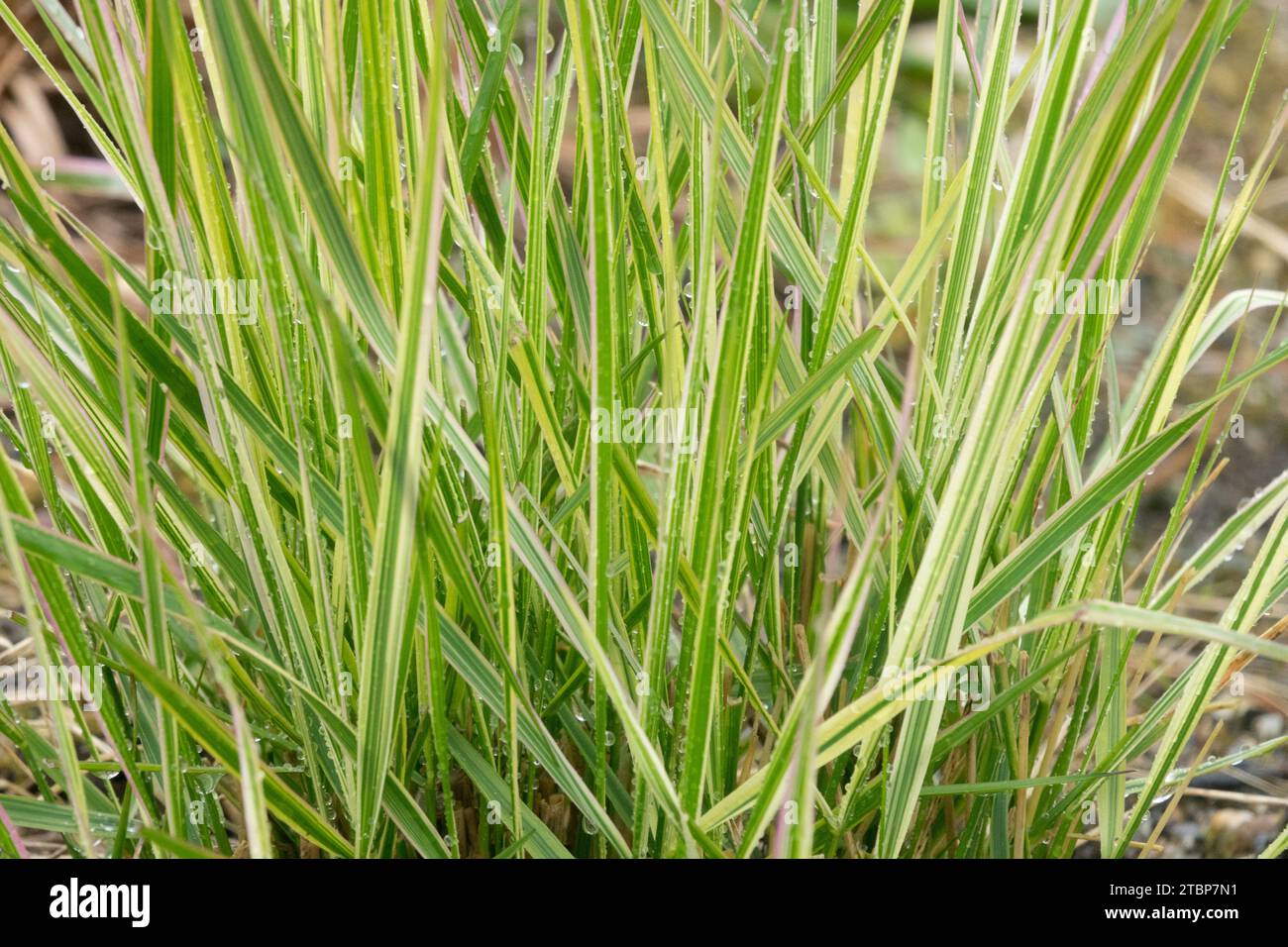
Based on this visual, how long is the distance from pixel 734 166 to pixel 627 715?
30 centimetres

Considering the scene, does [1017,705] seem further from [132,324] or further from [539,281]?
[132,324]

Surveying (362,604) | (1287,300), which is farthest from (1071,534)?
(362,604)

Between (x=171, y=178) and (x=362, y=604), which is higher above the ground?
(x=171, y=178)

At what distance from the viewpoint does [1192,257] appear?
5.34 feet

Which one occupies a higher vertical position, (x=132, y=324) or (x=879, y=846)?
(x=132, y=324)

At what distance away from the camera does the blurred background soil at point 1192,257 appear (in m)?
0.93

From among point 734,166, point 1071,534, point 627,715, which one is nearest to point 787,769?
point 627,715

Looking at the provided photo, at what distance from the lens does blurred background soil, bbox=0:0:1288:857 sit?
932 millimetres

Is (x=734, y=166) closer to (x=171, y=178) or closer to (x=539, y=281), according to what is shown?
(x=539, y=281)

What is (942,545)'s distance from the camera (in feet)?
1.50

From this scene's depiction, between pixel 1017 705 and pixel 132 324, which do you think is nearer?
pixel 132 324
